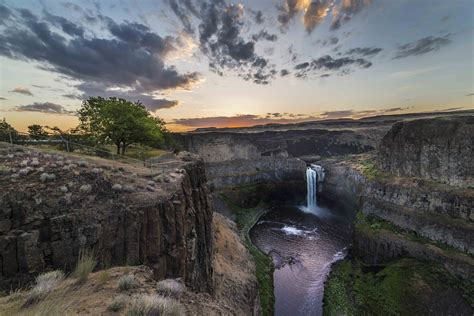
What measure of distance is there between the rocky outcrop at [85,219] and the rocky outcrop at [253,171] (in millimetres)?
47630

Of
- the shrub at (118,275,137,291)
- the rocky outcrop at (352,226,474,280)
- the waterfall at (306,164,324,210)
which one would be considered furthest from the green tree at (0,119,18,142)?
the waterfall at (306,164,324,210)

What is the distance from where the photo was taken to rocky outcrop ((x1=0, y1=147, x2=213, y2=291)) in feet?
34.2

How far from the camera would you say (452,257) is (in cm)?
2670

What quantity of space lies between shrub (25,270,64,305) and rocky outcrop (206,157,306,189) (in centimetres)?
5577

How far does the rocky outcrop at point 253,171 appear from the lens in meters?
65.9

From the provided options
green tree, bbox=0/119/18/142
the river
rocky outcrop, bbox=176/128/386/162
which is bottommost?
the river

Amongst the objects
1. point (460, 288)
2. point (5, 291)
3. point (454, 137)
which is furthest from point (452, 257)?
point (5, 291)

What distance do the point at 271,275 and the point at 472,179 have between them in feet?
93.5

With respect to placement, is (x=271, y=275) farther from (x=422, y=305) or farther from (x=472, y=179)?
(x=472, y=179)

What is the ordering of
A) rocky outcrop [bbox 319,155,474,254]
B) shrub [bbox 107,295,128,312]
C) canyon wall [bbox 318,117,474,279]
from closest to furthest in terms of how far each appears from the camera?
shrub [bbox 107,295,128,312], canyon wall [bbox 318,117,474,279], rocky outcrop [bbox 319,155,474,254]

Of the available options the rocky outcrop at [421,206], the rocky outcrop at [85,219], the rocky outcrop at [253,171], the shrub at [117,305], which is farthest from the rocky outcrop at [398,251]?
the rocky outcrop at [253,171]

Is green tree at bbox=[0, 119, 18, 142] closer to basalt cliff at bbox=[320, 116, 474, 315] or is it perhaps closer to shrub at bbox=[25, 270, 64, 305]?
shrub at bbox=[25, 270, 64, 305]

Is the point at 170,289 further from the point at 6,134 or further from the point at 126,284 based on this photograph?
the point at 6,134

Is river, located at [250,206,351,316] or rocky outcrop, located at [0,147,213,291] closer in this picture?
rocky outcrop, located at [0,147,213,291]
